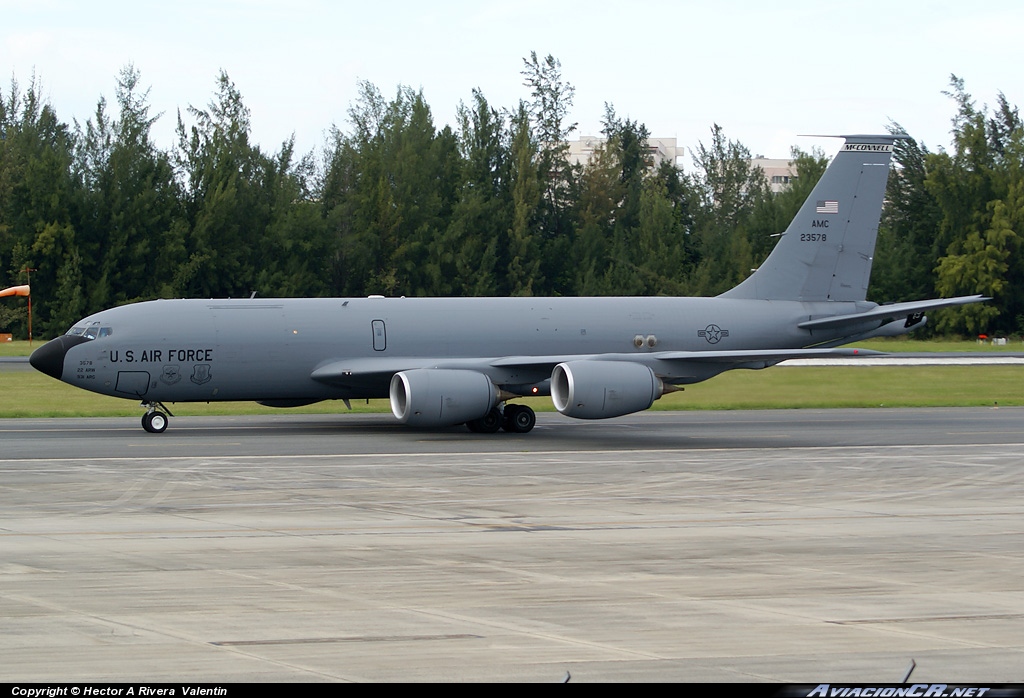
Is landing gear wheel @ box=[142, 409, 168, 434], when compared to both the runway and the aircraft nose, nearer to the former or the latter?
the aircraft nose

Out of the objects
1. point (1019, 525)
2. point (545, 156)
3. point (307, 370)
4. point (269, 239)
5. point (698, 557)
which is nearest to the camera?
point (698, 557)

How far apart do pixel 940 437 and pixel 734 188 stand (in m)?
80.8

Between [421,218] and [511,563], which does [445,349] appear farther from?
[421,218]

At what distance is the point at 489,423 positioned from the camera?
91.4 ft

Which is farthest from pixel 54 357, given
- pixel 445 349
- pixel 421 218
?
pixel 421 218

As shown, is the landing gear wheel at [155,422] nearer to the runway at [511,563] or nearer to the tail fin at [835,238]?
the runway at [511,563]

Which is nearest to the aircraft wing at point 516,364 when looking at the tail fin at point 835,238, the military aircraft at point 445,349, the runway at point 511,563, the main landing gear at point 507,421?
the military aircraft at point 445,349

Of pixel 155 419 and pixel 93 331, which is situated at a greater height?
pixel 93 331

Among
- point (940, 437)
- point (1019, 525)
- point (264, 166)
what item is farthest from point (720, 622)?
point (264, 166)

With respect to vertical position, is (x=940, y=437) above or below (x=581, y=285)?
below

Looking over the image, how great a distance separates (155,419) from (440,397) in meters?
6.68

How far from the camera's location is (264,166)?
8338 centimetres

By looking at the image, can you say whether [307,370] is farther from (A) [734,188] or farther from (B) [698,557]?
(A) [734,188]

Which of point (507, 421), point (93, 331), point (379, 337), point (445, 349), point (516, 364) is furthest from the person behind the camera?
point (445, 349)
